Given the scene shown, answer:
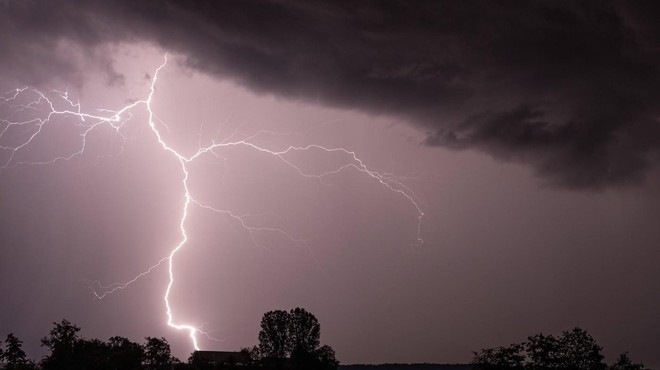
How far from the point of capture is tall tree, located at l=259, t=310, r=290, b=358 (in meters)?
79.6

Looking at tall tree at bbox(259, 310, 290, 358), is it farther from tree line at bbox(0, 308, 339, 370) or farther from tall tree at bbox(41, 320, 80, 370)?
tall tree at bbox(41, 320, 80, 370)

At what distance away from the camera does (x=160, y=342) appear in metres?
76.4

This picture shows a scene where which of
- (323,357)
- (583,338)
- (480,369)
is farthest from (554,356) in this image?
(323,357)

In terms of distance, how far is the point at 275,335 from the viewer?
265ft

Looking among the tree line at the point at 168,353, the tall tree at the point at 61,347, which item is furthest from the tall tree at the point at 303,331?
the tall tree at the point at 61,347

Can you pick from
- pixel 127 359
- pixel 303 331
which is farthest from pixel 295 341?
pixel 127 359

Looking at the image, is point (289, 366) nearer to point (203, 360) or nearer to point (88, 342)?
point (203, 360)

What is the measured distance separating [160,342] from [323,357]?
1792 cm

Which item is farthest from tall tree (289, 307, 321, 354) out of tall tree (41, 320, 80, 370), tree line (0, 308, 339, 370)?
tall tree (41, 320, 80, 370)

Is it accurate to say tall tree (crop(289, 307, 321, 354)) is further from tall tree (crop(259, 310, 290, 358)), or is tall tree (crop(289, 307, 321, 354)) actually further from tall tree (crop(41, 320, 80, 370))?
tall tree (crop(41, 320, 80, 370))

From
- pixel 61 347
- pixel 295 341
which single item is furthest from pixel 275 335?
pixel 61 347

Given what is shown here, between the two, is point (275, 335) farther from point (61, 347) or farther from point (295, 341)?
point (61, 347)

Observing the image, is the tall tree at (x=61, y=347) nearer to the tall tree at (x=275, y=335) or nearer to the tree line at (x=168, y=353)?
the tree line at (x=168, y=353)

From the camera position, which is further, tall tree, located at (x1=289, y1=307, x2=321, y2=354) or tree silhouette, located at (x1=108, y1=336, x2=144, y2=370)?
tall tree, located at (x1=289, y1=307, x2=321, y2=354)
